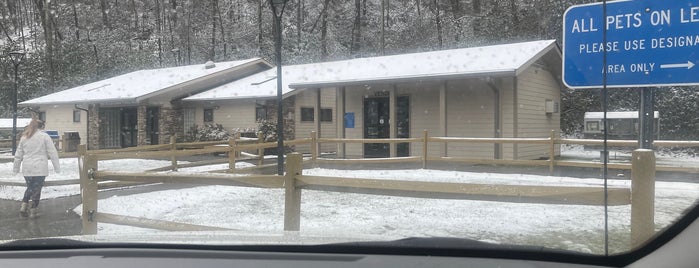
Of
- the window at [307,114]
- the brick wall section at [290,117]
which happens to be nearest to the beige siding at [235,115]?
the brick wall section at [290,117]

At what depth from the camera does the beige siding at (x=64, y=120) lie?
19172mm

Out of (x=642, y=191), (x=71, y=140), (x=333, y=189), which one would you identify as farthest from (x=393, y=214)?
(x=71, y=140)

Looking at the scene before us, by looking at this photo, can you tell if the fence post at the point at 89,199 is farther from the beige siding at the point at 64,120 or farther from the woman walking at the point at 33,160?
the beige siding at the point at 64,120

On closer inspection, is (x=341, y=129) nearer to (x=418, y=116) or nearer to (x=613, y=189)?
(x=418, y=116)

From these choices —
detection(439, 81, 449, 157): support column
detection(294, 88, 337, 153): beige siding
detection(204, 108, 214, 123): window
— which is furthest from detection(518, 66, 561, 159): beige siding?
detection(204, 108, 214, 123): window

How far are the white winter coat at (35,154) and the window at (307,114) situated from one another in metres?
10.0

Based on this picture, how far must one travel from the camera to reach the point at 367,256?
6.14ft

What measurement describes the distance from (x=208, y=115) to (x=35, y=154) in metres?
10.8

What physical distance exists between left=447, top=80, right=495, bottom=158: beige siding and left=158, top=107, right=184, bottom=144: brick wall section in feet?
28.3

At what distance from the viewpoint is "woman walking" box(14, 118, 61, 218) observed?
256 inches

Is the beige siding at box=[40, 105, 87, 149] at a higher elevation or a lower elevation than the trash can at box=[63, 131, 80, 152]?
higher

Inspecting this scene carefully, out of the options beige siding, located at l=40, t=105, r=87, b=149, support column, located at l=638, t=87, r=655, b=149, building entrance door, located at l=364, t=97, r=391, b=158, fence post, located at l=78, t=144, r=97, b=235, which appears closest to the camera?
support column, located at l=638, t=87, r=655, b=149

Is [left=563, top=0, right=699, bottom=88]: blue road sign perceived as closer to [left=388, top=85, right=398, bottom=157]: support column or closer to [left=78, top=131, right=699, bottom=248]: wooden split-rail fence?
[left=78, top=131, right=699, bottom=248]: wooden split-rail fence

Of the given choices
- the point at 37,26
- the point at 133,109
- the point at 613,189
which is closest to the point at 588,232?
the point at 613,189
